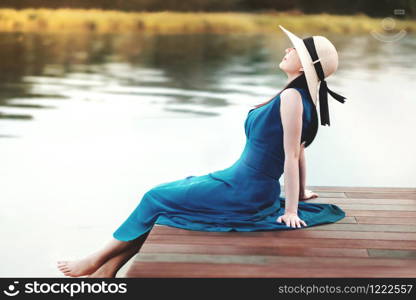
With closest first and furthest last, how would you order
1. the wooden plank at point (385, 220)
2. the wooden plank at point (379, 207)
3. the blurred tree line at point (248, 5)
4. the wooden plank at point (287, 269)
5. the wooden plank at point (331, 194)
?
the wooden plank at point (287, 269) → the wooden plank at point (385, 220) → the wooden plank at point (379, 207) → the wooden plank at point (331, 194) → the blurred tree line at point (248, 5)

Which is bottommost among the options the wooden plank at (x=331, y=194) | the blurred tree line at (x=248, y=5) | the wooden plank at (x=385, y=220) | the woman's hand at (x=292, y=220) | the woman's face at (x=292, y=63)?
the wooden plank at (x=331, y=194)

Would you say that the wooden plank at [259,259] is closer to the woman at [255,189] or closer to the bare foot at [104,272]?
the woman at [255,189]

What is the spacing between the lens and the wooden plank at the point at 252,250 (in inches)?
86.6

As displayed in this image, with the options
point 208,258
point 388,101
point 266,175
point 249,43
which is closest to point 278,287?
point 208,258

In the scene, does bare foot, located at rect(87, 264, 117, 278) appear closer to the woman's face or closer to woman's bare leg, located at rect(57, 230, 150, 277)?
woman's bare leg, located at rect(57, 230, 150, 277)

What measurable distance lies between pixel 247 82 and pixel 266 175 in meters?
5.62

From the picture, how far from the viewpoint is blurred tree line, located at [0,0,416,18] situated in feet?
25.0

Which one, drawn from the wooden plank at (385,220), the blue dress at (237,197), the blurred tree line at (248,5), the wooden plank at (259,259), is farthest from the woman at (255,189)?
the blurred tree line at (248,5)

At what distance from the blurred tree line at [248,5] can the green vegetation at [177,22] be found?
0.08 metres

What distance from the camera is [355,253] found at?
2.22m

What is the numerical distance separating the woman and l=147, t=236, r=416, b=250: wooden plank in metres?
0.10

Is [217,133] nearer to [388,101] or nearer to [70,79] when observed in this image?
[388,101]

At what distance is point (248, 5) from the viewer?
301 inches

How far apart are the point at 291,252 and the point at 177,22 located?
640 centimetres
